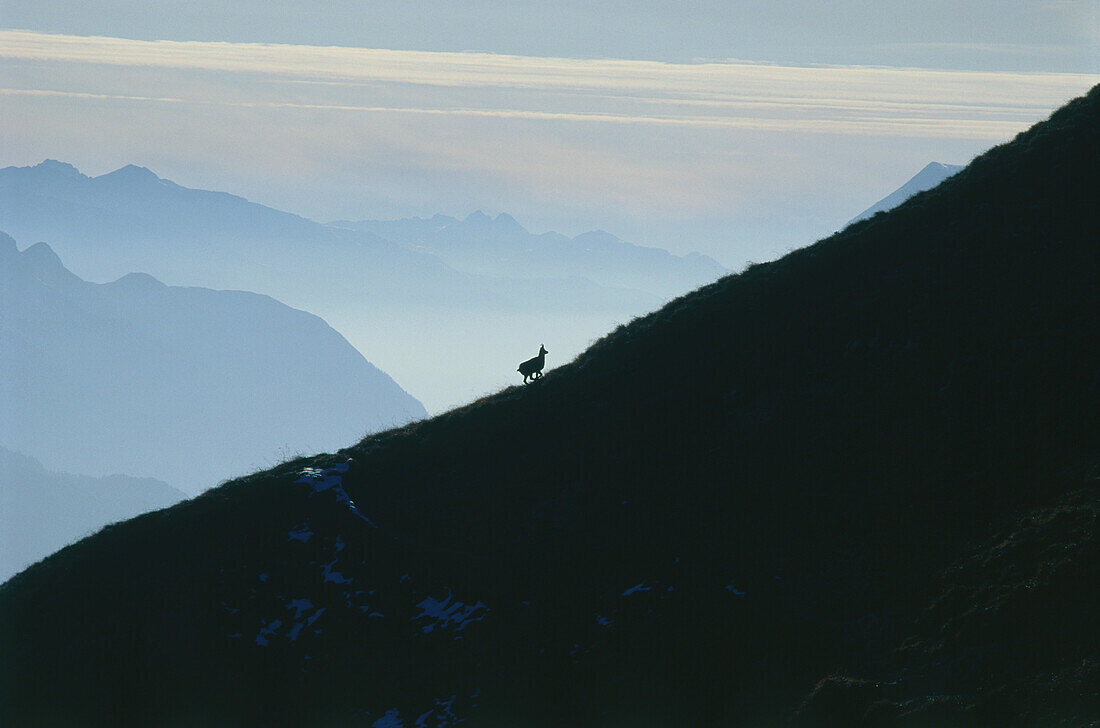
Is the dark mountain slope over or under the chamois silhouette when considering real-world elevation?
under

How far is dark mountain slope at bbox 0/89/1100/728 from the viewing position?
26.8 m

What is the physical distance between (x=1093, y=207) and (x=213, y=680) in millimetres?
39095

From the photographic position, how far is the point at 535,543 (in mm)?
33969

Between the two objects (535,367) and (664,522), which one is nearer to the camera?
(664,522)

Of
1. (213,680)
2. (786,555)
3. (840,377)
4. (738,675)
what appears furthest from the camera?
(840,377)

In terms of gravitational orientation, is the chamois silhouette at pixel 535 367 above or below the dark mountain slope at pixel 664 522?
above

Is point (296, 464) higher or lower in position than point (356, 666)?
higher

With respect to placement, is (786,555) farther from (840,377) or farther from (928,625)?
(840,377)

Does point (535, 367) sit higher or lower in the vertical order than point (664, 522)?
higher

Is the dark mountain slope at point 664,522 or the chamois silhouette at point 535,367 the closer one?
the dark mountain slope at point 664,522

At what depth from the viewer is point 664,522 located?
3262 cm

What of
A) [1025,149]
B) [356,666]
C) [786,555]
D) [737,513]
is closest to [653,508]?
[737,513]

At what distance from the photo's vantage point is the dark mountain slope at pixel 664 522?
87.9 ft

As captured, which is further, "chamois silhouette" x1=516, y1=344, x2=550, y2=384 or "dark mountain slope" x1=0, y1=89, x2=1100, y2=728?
"chamois silhouette" x1=516, y1=344, x2=550, y2=384
